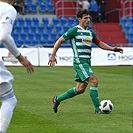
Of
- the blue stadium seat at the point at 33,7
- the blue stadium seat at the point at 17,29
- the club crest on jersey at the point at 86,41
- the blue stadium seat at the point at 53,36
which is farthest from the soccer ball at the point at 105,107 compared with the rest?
the blue stadium seat at the point at 33,7

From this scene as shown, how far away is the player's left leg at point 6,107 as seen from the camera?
698 cm

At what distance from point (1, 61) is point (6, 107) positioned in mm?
596

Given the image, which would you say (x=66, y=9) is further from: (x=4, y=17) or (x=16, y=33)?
(x=4, y=17)

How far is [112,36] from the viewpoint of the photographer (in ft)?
129

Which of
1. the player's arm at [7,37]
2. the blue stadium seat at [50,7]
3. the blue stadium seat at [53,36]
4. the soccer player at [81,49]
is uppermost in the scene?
the player's arm at [7,37]

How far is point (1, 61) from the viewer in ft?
23.0

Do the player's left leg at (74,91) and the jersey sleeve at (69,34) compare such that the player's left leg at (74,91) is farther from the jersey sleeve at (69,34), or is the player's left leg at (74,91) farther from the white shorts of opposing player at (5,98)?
the white shorts of opposing player at (5,98)

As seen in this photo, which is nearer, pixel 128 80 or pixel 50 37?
pixel 128 80

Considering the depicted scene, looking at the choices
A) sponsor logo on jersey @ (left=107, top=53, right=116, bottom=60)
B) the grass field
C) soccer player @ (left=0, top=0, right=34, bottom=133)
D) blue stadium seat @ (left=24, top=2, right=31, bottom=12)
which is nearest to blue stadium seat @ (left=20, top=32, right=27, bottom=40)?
blue stadium seat @ (left=24, top=2, right=31, bottom=12)

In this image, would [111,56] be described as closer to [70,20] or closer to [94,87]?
[70,20]

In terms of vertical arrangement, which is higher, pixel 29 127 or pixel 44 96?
pixel 29 127

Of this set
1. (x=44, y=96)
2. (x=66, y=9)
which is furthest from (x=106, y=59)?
(x=44, y=96)

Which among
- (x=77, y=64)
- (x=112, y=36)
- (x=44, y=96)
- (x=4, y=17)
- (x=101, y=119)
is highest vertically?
(x=4, y=17)

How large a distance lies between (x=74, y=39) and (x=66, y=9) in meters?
30.1
